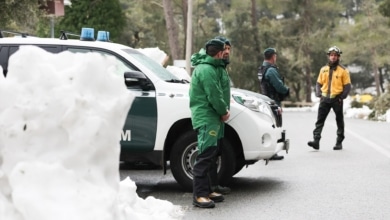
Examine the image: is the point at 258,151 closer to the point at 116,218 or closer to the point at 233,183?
the point at 233,183

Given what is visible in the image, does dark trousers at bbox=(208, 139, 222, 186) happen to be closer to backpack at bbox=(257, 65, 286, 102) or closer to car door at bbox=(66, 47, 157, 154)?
car door at bbox=(66, 47, 157, 154)

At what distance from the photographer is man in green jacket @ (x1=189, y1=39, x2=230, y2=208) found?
268 inches

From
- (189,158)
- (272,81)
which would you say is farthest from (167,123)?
(272,81)

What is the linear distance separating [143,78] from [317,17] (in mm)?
44618

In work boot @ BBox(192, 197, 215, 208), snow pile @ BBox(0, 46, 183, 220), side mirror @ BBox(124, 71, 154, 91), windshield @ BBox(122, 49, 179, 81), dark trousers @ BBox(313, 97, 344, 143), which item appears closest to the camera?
snow pile @ BBox(0, 46, 183, 220)

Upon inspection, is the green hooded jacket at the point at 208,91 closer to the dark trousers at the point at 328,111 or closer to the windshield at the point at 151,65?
the windshield at the point at 151,65

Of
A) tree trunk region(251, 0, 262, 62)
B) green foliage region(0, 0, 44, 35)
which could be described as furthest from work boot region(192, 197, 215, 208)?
tree trunk region(251, 0, 262, 62)

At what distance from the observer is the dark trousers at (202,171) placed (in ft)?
22.8

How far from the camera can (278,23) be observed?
5128 centimetres

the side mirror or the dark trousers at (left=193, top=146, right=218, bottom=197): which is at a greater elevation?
the side mirror

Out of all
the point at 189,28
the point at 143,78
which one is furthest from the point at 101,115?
the point at 189,28

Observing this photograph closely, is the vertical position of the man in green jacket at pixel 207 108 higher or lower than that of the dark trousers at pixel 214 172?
higher

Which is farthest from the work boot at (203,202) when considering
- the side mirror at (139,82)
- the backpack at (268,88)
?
the backpack at (268,88)

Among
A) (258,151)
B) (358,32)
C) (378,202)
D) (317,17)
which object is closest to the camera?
(378,202)
